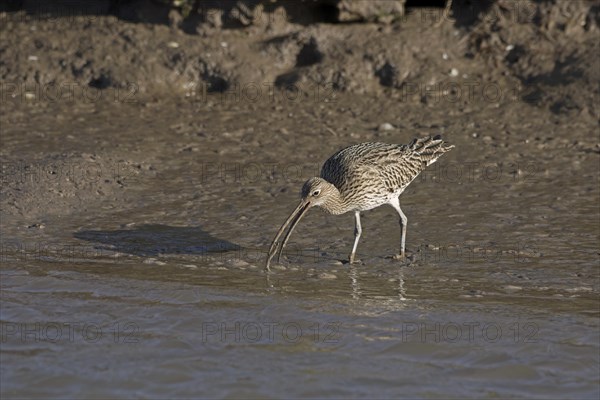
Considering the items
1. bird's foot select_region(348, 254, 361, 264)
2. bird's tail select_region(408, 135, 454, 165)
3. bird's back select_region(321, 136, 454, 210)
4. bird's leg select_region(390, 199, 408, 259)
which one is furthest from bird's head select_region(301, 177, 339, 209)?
bird's tail select_region(408, 135, 454, 165)

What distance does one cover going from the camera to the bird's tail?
32.9ft

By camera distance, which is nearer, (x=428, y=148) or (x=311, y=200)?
(x=311, y=200)

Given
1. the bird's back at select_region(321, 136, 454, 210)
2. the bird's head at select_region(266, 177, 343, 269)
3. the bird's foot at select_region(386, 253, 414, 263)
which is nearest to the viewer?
the bird's head at select_region(266, 177, 343, 269)

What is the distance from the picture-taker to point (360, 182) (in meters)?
9.38

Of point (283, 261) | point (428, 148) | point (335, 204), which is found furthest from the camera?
point (428, 148)

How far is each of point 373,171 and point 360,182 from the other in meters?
0.17

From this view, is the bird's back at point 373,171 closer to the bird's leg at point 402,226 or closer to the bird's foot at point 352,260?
the bird's leg at point 402,226

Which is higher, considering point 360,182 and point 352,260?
point 360,182

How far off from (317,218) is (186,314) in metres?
2.57

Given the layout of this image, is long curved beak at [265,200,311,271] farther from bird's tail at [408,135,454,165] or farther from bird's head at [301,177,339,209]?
bird's tail at [408,135,454,165]

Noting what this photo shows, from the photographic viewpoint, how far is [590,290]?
838cm

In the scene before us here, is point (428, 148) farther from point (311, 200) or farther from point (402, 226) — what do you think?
point (311, 200)

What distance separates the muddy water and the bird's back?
0.48m

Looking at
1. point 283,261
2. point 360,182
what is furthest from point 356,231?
point 283,261
